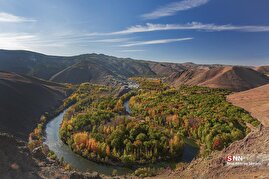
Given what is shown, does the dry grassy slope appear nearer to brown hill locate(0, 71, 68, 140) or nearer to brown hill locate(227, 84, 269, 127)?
brown hill locate(227, 84, 269, 127)

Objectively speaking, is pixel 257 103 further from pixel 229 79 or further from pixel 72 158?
pixel 229 79

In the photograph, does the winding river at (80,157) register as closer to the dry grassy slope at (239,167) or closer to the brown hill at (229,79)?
the dry grassy slope at (239,167)

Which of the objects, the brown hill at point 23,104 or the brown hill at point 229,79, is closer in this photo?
the brown hill at point 23,104

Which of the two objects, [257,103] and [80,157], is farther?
[257,103]

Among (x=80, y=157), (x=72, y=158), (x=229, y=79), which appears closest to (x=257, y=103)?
(x=80, y=157)

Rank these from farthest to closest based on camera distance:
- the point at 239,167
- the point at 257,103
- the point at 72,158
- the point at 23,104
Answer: the point at 23,104 < the point at 257,103 < the point at 72,158 < the point at 239,167

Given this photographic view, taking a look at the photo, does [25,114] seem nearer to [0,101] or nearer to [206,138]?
[0,101]

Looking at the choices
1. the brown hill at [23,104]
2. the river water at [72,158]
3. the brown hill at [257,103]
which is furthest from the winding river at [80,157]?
the brown hill at [257,103]
